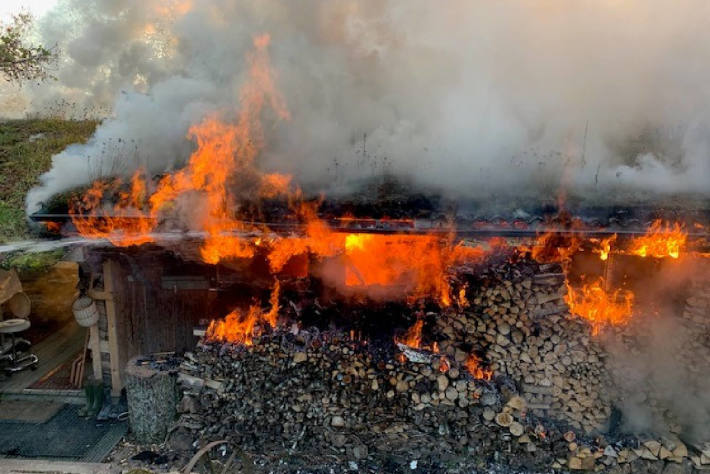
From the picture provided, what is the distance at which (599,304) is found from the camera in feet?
22.0

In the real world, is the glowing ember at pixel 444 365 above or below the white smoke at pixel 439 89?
below

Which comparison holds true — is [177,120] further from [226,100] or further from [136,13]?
[136,13]

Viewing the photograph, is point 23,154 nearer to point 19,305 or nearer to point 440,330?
point 19,305

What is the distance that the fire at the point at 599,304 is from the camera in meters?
6.59

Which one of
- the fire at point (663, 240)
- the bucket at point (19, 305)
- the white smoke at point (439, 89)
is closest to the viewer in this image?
the fire at point (663, 240)

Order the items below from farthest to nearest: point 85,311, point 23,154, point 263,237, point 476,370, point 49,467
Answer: point 23,154 < point 85,311 < point 263,237 < point 49,467 < point 476,370

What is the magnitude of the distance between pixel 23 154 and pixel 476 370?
13.3 metres

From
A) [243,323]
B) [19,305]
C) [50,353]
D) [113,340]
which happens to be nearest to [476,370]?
[243,323]

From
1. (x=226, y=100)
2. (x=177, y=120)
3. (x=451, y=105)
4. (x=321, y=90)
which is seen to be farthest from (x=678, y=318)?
(x=177, y=120)

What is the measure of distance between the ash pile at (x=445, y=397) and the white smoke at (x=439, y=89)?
2.80 m

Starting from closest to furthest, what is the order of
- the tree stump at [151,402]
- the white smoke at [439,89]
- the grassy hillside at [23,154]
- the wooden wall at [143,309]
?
the tree stump at [151,402] → the wooden wall at [143,309] → the white smoke at [439,89] → the grassy hillside at [23,154]

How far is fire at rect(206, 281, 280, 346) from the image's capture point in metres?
6.89

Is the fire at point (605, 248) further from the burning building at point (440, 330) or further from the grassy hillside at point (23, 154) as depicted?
the grassy hillside at point (23, 154)

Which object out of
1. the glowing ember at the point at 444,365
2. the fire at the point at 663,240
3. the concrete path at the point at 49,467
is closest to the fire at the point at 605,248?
the fire at the point at 663,240
